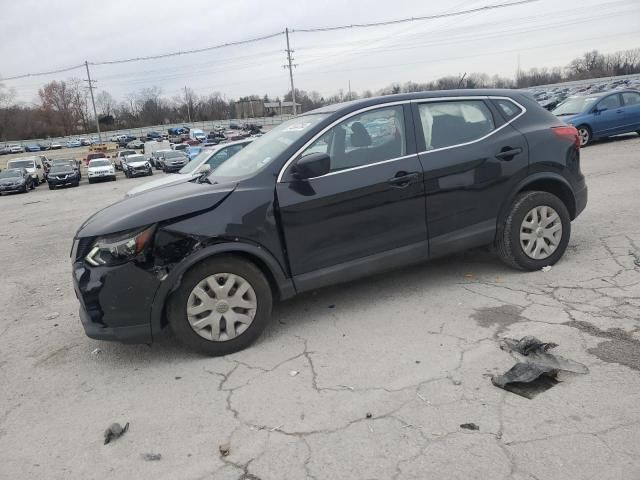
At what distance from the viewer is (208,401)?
127 inches

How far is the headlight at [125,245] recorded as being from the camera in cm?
358

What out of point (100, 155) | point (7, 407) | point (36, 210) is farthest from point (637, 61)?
point (7, 407)

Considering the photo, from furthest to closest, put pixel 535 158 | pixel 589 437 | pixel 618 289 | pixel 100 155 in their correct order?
pixel 100 155 < pixel 535 158 < pixel 618 289 < pixel 589 437

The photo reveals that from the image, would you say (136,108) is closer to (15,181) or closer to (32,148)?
(32,148)

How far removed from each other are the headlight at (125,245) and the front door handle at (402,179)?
195 centimetres

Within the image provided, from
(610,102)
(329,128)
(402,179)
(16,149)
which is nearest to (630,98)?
(610,102)

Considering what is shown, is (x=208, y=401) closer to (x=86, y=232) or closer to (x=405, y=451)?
(x=405, y=451)

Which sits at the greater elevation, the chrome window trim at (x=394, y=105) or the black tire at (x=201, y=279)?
the chrome window trim at (x=394, y=105)

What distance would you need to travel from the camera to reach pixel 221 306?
3723 mm

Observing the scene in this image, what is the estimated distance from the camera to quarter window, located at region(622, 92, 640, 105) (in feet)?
50.7

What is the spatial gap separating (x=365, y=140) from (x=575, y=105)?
46.4 ft

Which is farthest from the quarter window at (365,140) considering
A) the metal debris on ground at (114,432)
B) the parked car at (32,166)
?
the parked car at (32,166)

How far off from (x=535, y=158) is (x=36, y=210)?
49.6 feet

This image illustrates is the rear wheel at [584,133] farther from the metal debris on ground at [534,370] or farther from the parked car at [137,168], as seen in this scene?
the parked car at [137,168]
